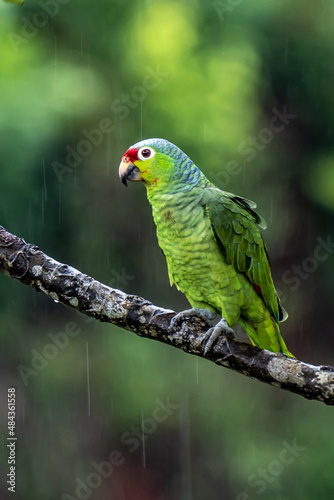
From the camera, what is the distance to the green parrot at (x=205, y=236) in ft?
5.65

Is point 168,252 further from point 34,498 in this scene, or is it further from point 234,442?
point 34,498

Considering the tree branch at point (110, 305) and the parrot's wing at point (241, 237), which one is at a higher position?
the parrot's wing at point (241, 237)

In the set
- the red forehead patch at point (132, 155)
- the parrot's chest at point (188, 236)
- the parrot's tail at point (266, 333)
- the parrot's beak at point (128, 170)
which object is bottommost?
the parrot's tail at point (266, 333)

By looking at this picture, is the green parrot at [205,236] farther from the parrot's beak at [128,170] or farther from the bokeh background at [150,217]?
the bokeh background at [150,217]

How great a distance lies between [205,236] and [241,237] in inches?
4.9

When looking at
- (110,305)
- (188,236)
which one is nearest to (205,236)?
(188,236)

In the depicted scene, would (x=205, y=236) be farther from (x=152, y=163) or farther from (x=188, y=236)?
(x=152, y=163)

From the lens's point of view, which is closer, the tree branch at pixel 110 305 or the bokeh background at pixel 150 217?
the tree branch at pixel 110 305

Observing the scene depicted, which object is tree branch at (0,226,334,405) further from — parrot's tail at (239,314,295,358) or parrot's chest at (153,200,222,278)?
parrot's tail at (239,314,295,358)

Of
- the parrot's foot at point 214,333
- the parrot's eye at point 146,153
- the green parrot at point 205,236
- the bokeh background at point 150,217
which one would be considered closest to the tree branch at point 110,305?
the parrot's foot at point 214,333

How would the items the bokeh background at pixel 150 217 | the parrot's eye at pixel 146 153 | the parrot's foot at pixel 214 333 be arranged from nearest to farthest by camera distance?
the parrot's foot at pixel 214 333 < the parrot's eye at pixel 146 153 < the bokeh background at pixel 150 217

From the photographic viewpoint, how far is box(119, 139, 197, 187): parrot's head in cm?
171

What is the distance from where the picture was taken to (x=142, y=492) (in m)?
5.17

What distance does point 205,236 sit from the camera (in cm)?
174
